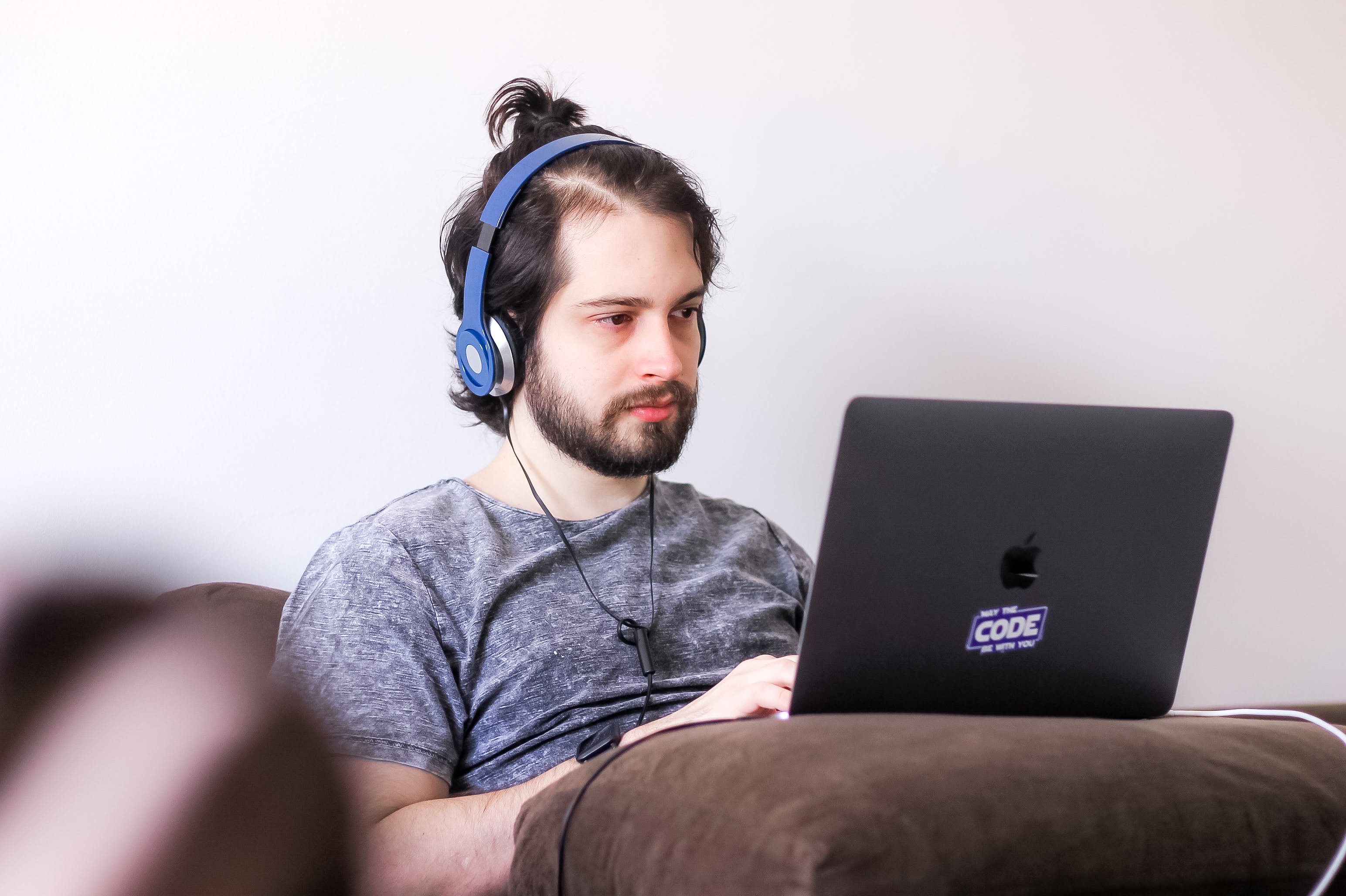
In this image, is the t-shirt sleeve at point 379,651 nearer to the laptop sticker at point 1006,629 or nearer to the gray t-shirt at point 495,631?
the gray t-shirt at point 495,631

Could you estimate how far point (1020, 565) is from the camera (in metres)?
0.74

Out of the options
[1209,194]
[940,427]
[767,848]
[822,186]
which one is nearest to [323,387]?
[822,186]

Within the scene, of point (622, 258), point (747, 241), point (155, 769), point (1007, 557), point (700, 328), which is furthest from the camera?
point (747, 241)

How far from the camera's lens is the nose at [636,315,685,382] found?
123 cm

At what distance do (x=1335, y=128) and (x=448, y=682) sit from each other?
1.94m

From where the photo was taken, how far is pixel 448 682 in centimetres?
106

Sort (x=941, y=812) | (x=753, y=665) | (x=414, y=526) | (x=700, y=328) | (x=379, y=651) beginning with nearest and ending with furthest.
→ (x=941, y=812) → (x=753, y=665) → (x=379, y=651) → (x=414, y=526) → (x=700, y=328)

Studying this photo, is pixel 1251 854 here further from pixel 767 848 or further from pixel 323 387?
pixel 323 387

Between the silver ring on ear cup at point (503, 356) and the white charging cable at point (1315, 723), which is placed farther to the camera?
the silver ring on ear cup at point (503, 356)

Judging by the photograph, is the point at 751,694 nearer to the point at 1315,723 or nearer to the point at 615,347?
the point at 1315,723

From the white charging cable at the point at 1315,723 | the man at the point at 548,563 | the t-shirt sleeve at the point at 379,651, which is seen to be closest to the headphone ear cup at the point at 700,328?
the man at the point at 548,563

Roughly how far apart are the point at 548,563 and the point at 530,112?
0.60 m

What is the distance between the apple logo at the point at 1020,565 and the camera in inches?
28.8

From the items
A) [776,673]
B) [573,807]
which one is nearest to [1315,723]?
[776,673]
